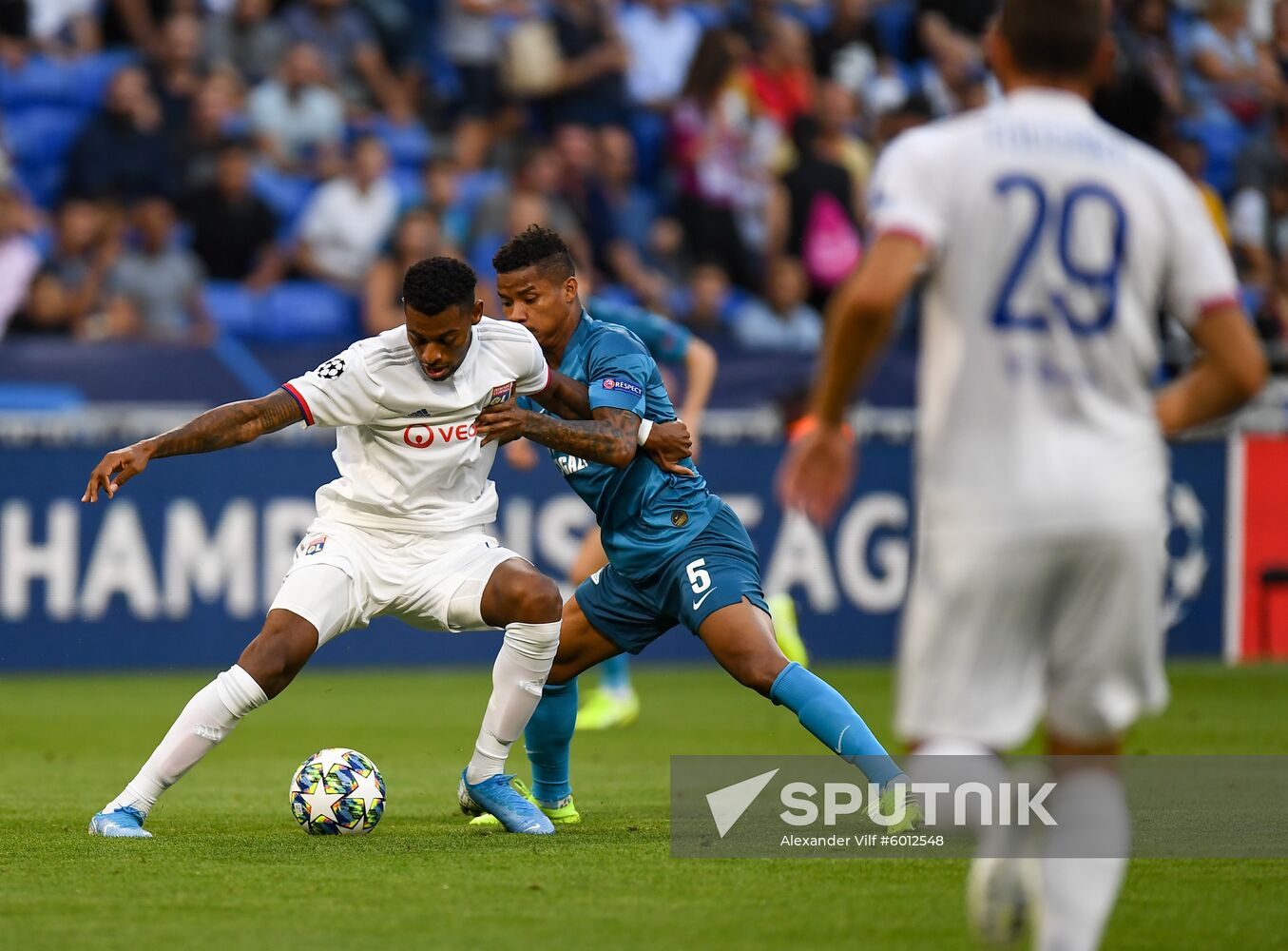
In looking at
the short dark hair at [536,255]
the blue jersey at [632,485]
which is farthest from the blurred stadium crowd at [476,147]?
the blue jersey at [632,485]

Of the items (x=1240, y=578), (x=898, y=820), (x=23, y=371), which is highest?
(x=23, y=371)

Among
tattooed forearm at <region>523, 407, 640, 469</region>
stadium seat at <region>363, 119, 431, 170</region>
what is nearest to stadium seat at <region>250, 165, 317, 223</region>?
stadium seat at <region>363, 119, 431, 170</region>

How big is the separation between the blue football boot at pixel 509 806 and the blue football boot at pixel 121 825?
1.20 metres

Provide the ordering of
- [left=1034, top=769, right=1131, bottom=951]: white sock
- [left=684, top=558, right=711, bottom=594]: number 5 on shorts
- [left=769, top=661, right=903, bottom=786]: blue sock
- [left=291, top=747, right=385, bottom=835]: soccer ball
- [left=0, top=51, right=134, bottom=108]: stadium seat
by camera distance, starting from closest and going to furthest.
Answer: [left=1034, top=769, right=1131, bottom=951]: white sock < [left=769, top=661, right=903, bottom=786]: blue sock < [left=291, top=747, right=385, bottom=835]: soccer ball < [left=684, top=558, right=711, bottom=594]: number 5 on shorts < [left=0, top=51, right=134, bottom=108]: stadium seat

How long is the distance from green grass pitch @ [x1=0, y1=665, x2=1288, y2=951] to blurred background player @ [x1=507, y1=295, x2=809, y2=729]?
1.08m

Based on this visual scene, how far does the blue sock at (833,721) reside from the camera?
22.1 feet

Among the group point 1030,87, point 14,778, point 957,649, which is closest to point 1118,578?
point 957,649

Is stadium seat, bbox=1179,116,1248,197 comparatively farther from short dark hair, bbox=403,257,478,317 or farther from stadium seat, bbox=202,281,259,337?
short dark hair, bbox=403,257,478,317

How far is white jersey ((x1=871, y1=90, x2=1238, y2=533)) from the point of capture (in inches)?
158

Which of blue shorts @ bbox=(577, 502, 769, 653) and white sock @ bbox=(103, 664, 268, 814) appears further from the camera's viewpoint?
blue shorts @ bbox=(577, 502, 769, 653)

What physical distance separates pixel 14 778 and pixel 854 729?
4.10m

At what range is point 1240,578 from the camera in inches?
587

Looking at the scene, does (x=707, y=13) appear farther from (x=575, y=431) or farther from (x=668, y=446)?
(x=575, y=431)

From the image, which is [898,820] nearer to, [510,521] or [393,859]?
[393,859]
